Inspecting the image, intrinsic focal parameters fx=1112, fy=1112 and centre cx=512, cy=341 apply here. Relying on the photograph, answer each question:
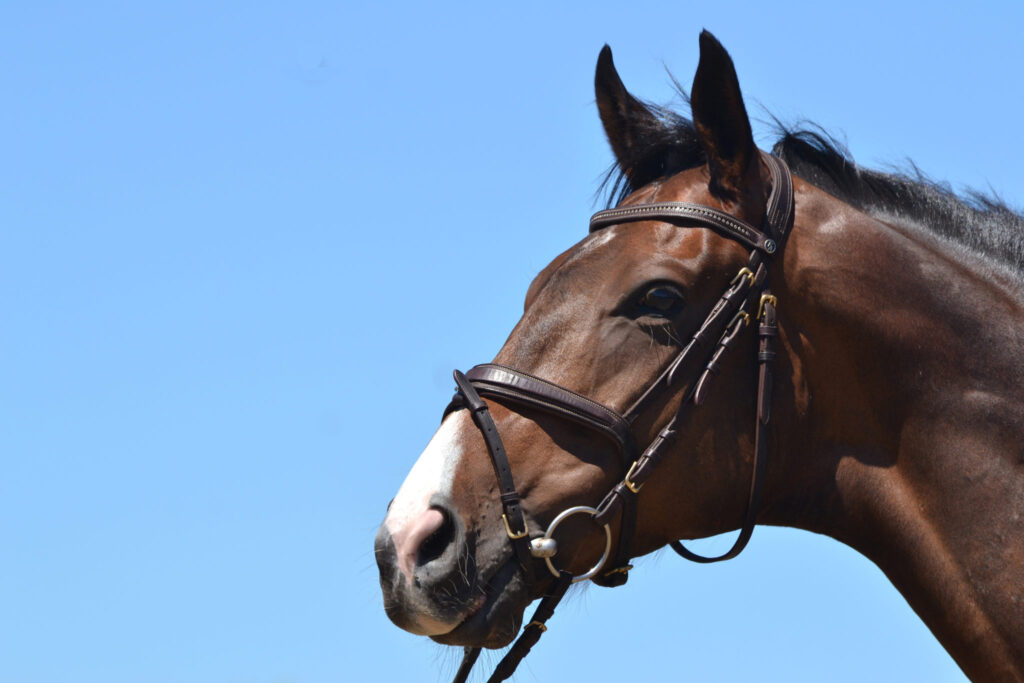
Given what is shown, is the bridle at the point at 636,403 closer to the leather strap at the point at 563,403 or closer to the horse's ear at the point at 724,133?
the leather strap at the point at 563,403

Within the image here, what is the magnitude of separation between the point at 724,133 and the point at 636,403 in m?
1.27

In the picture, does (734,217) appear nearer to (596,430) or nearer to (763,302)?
(763,302)

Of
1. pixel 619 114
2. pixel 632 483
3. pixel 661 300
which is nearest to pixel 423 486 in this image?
pixel 632 483

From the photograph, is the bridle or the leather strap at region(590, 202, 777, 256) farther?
the leather strap at region(590, 202, 777, 256)

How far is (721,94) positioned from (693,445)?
1491 millimetres

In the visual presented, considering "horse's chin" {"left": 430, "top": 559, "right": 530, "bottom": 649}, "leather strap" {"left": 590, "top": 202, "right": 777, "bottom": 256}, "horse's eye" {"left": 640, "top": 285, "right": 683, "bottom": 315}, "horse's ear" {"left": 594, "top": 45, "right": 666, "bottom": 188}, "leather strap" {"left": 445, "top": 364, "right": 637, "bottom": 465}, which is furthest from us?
"horse's ear" {"left": 594, "top": 45, "right": 666, "bottom": 188}

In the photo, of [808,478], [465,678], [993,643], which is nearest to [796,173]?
[808,478]

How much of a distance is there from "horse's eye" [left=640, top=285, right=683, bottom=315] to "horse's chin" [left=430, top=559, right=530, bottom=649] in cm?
112

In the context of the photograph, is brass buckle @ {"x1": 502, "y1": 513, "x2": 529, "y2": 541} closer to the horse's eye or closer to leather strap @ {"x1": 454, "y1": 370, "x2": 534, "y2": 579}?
leather strap @ {"x1": 454, "y1": 370, "x2": 534, "y2": 579}

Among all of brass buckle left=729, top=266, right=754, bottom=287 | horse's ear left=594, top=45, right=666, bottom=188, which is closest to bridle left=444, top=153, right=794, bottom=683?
brass buckle left=729, top=266, right=754, bottom=287

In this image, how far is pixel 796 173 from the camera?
5.06 meters

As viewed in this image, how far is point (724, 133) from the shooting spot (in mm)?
4699

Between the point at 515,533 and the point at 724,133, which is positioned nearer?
the point at 515,533

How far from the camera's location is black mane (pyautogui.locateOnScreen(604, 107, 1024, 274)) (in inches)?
189
